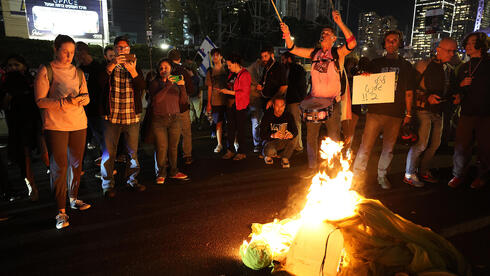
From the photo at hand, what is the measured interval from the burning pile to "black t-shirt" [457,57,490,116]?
299 cm

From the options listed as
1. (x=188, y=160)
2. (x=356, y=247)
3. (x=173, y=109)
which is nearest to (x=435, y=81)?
(x=356, y=247)

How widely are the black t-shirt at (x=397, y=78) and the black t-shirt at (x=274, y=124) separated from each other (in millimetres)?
1707

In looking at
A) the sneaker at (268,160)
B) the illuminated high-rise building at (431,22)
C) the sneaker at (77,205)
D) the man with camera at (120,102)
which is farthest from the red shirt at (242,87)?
the illuminated high-rise building at (431,22)

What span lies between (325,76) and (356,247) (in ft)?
9.70

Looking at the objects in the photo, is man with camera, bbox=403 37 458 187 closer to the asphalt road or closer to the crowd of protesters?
the crowd of protesters

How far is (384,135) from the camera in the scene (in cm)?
486

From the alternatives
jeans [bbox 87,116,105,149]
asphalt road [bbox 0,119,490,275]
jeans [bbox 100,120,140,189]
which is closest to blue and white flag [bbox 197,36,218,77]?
asphalt road [bbox 0,119,490,275]

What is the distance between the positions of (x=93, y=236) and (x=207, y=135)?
573cm

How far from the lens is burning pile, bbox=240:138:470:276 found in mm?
2428

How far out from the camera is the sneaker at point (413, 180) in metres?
4.98

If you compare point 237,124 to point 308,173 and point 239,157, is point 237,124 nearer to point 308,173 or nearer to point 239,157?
point 239,157

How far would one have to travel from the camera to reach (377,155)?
6984mm

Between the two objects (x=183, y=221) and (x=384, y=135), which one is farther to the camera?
(x=384, y=135)

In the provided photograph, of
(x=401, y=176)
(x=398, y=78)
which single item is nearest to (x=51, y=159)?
(x=398, y=78)
